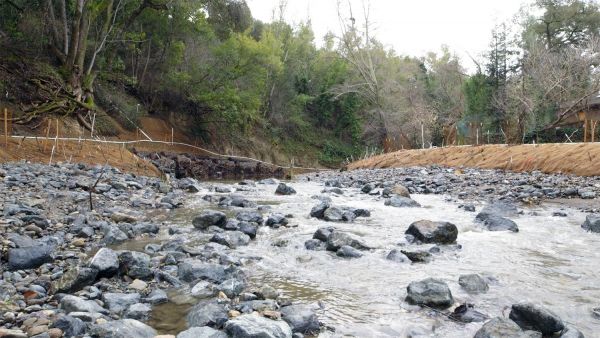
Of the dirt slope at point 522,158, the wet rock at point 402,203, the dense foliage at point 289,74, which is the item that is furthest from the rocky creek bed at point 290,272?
the dense foliage at point 289,74

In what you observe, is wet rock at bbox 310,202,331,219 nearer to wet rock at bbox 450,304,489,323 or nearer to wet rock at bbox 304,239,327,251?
wet rock at bbox 304,239,327,251

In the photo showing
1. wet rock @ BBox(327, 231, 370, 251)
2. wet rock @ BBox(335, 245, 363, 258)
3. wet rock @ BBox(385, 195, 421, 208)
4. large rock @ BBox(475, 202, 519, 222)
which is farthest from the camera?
wet rock @ BBox(385, 195, 421, 208)

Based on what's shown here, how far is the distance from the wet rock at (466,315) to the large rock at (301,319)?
0.95m

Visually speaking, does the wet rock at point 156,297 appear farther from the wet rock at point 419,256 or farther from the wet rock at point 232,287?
the wet rock at point 419,256

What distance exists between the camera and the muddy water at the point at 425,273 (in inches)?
117

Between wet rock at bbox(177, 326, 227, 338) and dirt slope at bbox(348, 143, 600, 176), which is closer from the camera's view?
wet rock at bbox(177, 326, 227, 338)

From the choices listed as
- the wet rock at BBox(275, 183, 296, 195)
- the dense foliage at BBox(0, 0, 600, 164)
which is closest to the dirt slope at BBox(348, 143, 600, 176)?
the dense foliage at BBox(0, 0, 600, 164)

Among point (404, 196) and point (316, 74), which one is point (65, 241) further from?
point (316, 74)

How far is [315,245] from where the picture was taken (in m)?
5.04

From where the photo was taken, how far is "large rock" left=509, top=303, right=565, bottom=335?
2.68 meters

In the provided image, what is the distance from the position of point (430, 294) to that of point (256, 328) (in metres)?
1.41

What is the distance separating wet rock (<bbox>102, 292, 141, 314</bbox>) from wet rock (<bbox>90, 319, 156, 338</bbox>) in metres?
0.39

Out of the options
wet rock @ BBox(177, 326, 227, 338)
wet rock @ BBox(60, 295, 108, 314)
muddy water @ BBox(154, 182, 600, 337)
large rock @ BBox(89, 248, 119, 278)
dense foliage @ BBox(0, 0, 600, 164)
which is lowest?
muddy water @ BBox(154, 182, 600, 337)

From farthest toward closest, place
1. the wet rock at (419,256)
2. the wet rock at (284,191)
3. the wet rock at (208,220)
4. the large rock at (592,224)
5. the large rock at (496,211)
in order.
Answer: the wet rock at (284,191), the large rock at (496,211), the wet rock at (208,220), the large rock at (592,224), the wet rock at (419,256)
